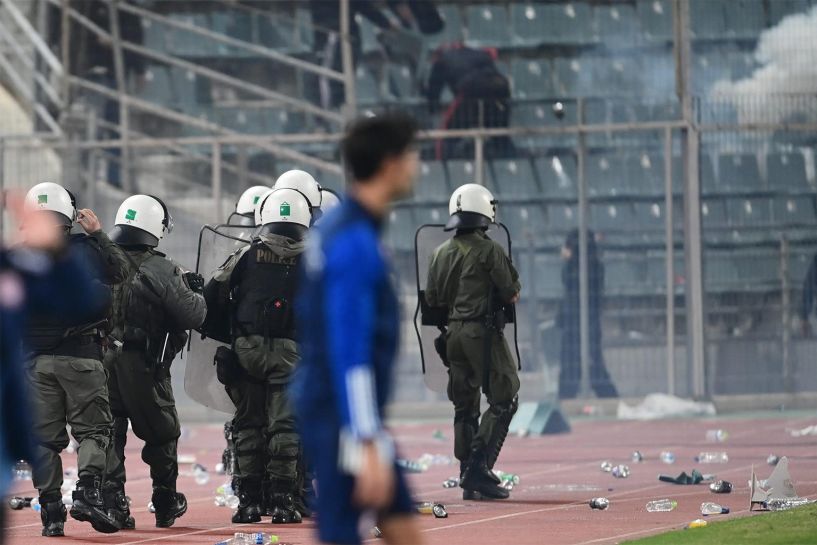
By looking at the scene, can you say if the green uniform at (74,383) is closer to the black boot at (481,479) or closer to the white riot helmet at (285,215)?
the white riot helmet at (285,215)

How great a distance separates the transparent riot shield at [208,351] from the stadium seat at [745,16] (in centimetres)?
973

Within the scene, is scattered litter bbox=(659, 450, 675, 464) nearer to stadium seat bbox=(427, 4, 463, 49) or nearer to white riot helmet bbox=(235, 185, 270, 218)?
white riot helmet bbox=(235, 185, 270, 218)

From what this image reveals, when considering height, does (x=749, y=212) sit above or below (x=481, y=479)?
above

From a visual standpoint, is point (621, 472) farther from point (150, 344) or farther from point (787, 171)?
point (787, 171)

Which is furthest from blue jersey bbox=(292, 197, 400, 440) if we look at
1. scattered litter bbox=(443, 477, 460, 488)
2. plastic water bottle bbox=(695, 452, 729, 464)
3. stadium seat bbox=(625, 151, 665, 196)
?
stadium seat bbox=(625, 151, 665, 196)

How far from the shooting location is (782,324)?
730 inches

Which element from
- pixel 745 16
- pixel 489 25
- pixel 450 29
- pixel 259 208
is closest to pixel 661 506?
pixel 259 208

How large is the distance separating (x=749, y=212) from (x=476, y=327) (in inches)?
310

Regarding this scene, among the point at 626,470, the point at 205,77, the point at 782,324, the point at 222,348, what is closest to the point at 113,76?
the point at 205,77

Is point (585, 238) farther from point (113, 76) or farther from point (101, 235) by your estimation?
point (101, 235)

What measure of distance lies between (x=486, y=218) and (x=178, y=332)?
2429 millimetres

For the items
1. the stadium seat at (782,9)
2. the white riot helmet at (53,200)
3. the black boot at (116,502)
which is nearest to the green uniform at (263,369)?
the black boot at (116,502)

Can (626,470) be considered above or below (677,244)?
below

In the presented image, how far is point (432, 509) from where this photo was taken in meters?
10.5
